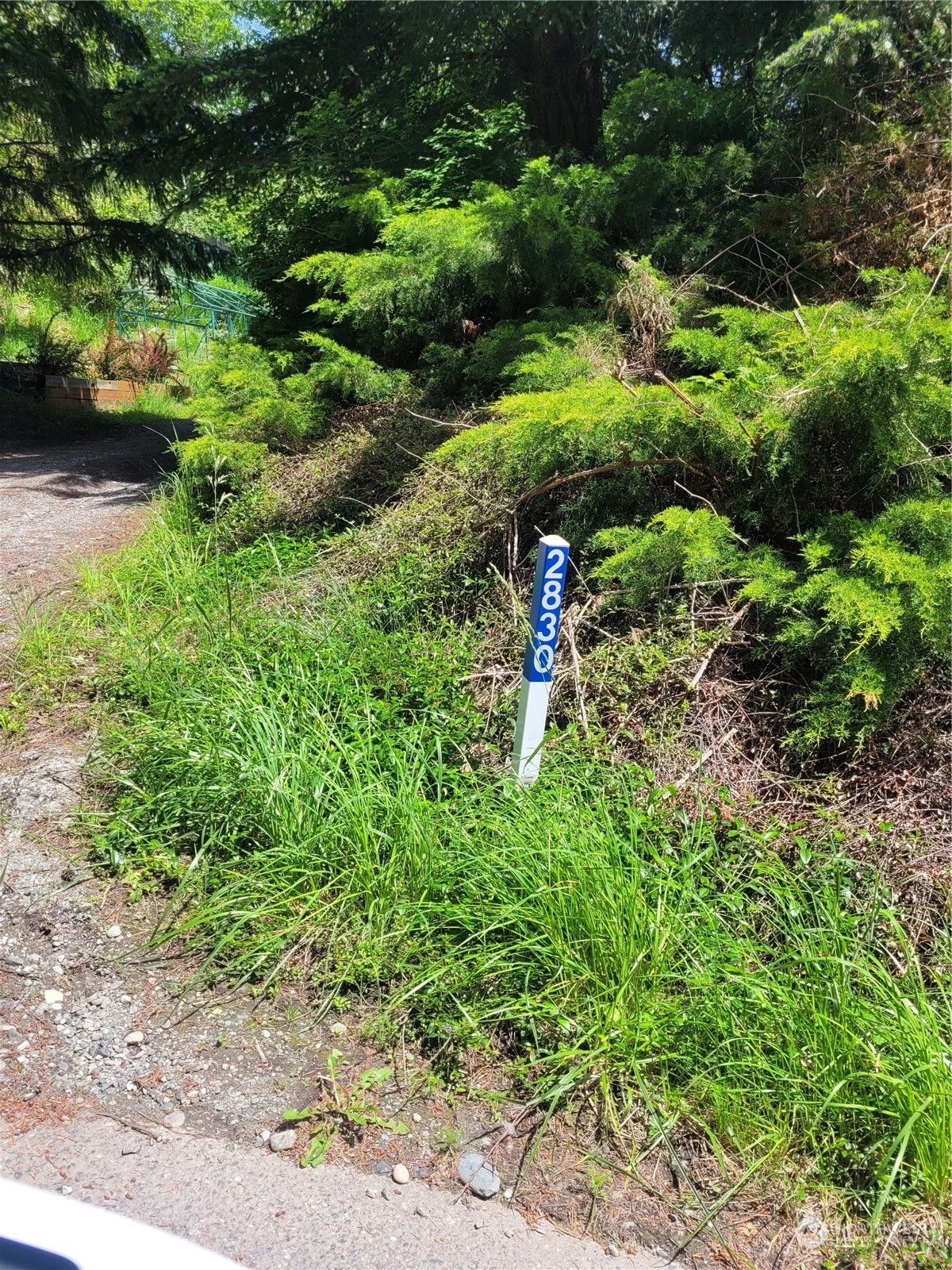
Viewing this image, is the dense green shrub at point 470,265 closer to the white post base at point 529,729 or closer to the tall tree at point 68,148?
the tall tree at point 68,148

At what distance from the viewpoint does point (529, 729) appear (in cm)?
312

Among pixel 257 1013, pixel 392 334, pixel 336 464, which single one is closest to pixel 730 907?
pixel 257 1013

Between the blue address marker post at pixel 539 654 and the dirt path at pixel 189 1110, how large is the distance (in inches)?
42.3

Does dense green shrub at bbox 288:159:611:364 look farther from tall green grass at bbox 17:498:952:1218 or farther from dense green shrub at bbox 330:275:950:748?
tall green grass at bbox 17:498:952:1218

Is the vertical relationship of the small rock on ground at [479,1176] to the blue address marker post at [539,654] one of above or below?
below

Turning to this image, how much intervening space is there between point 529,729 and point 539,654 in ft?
0.93

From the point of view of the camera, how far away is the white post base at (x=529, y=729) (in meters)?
3.10

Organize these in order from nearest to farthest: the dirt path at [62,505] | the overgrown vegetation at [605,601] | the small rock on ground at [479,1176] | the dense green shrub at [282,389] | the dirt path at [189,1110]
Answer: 1. the dirt path at [189,1110]
2. the small rock on ground at [479,1176]
3. the overgrown vegetation at [605,601]
4. the dirt path at [62,505]
5. the dense green shrub at [282,389]

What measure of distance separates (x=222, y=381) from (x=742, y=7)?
4179 mm

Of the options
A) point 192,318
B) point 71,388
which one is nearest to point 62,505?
point 71,388

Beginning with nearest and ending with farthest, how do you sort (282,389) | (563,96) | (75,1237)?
(75,1237), (282,389), (563,96)

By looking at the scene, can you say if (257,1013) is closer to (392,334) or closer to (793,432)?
(793,432)

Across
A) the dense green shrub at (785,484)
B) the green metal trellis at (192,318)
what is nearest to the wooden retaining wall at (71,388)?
the green metal trellis at (192,318)

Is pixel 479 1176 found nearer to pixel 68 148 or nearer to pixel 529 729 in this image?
pixel 529 729
